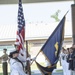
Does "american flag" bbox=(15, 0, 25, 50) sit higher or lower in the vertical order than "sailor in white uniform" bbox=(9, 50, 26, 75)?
higher

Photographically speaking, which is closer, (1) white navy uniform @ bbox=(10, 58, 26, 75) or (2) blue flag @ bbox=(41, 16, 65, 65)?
(1) white navy uniform @ bbox=(10, 58, 26, 75)

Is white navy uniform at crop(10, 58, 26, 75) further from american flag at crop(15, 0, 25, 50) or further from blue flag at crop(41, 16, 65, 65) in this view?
blue flag at crop(41, 16, 65, 65)

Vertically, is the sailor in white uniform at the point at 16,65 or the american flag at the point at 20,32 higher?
the american flag at the point at 20,32

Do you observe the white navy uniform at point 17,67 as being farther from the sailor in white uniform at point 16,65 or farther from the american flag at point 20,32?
the american flag at point 20,32

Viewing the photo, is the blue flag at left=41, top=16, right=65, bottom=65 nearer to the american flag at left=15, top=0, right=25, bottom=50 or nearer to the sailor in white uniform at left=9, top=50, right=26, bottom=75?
the american flag at left=15, top=0, right=25, bottom=50

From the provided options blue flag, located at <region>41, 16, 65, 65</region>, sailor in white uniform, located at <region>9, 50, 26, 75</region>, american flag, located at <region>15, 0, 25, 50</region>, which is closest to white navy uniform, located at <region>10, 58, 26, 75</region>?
sailor in white uniform, located at <region>9, 50, 26, 75</region>

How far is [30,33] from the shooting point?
56.1ft

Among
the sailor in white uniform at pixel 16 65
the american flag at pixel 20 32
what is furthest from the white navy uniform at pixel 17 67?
the american flag at pixel 20 32

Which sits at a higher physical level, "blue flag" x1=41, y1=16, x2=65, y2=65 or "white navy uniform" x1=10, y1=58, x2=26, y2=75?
"blue flag" x1=41, y1=16, x2=65, y2=65

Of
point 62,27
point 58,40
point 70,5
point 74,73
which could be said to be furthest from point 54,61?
point 70,5

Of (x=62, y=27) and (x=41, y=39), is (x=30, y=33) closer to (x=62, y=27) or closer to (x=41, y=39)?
(x=41, y=39)

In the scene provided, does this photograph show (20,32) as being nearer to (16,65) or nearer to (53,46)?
(53,46)

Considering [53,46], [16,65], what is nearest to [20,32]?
[53,46]

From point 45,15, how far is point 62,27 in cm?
1278
